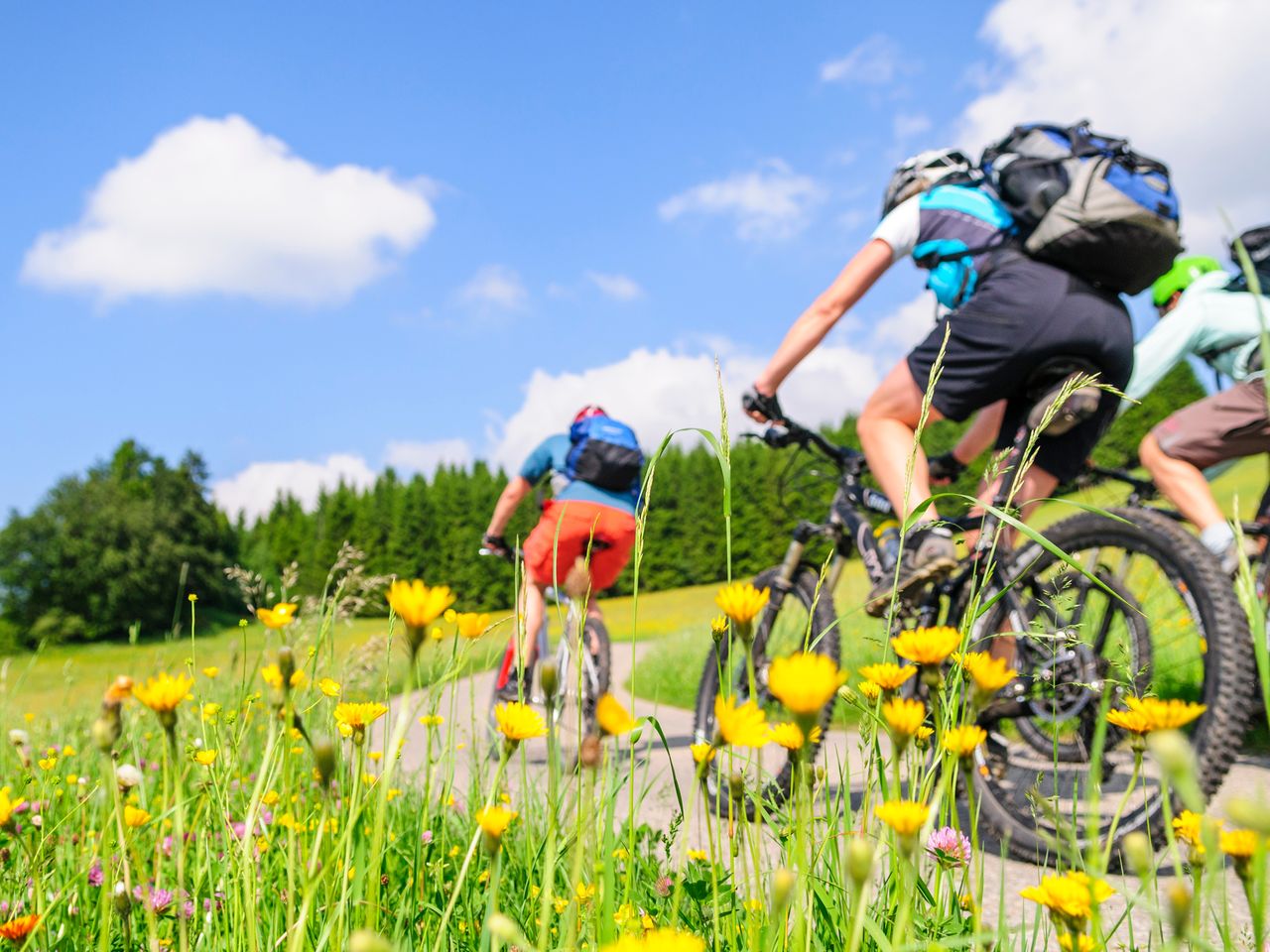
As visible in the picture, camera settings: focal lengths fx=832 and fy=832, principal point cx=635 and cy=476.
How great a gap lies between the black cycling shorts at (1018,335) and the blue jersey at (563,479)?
2.51 meters

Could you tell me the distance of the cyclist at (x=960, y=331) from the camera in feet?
8.13

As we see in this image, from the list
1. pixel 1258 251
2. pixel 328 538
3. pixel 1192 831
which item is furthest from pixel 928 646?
pixel 328 538

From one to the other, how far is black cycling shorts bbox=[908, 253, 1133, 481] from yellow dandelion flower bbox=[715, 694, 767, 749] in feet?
6.33

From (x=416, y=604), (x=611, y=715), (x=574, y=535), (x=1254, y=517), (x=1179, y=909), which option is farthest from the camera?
(x=574, y=535)

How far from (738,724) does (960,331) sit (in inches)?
84.0

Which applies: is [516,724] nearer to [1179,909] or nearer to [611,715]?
[611,715]

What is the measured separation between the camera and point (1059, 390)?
246cm

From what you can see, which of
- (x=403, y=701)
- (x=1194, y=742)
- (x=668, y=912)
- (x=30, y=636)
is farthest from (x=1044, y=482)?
(x=30, y=636)

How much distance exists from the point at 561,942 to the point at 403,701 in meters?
A: 0.54

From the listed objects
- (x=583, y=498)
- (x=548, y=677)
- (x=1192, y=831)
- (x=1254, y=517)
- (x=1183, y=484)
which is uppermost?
(x=583, y=498)

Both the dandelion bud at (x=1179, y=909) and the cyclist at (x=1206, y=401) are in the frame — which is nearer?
the dandelion bud at (x=1179, y=909)

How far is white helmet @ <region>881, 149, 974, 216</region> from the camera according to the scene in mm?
2988

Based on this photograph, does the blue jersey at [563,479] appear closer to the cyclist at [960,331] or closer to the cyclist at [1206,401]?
the cyclist at [960,331]

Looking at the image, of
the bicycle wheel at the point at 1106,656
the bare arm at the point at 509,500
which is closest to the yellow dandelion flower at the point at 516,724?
the bicycle wheel at the point at 1106,656
